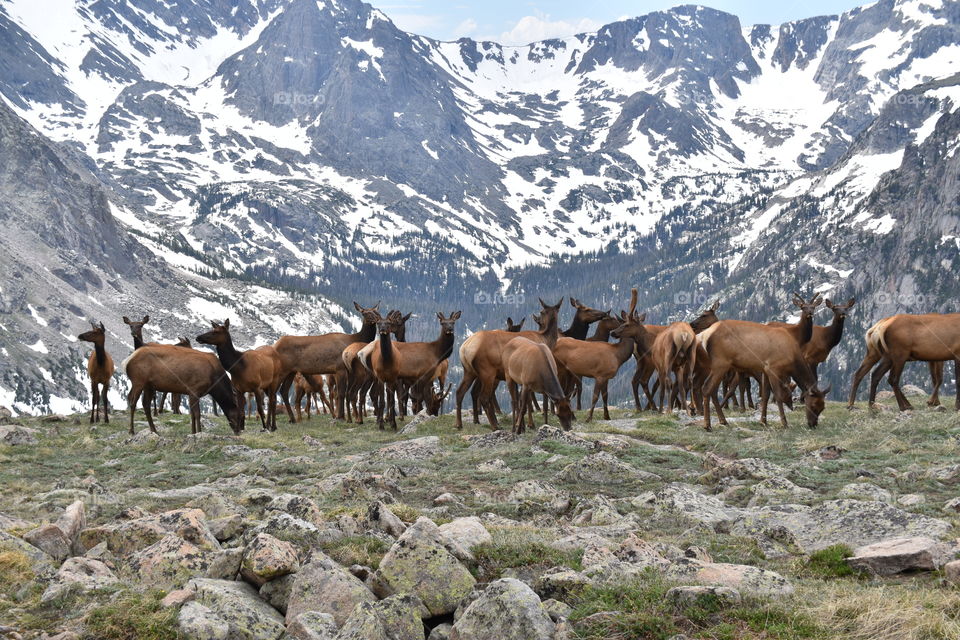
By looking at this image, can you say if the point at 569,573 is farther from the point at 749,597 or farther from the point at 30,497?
the point at 30,497

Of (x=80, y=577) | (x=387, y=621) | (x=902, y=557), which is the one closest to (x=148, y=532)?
(x=80, y=577)

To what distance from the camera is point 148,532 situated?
1133 centimetres

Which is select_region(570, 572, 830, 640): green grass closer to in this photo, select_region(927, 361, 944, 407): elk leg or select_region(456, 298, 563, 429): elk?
select_region(456, 298, 563, 429): elk

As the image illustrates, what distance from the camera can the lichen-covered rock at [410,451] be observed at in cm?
2030

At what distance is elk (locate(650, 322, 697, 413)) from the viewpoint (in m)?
30.5

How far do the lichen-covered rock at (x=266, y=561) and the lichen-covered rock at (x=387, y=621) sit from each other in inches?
51.6

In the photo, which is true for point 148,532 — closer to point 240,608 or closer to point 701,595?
point 240,608

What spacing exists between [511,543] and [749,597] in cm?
332

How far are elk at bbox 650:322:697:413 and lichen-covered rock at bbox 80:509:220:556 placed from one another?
2077 cm

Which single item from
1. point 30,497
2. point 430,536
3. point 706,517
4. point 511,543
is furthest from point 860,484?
point 30,497

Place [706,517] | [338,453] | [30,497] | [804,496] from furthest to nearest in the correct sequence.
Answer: [338,453], [30,497], [804,496], [706,517]

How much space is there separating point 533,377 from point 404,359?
28.5ft

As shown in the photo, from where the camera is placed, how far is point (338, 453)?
22.6 m

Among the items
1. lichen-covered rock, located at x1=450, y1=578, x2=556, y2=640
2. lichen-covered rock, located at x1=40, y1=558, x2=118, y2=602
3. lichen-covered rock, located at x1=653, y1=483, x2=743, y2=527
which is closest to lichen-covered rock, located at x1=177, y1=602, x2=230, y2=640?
lichen-covered rock, located at x1=40, y1=558, x2=118, y2=602
